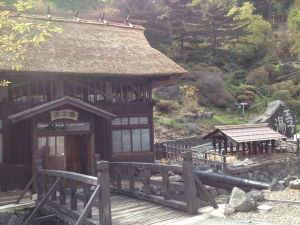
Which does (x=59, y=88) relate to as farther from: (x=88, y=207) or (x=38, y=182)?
(x=88, y=207)

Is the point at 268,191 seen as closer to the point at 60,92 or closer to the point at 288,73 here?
the point at 60,92

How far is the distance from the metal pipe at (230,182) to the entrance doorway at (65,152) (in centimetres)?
440

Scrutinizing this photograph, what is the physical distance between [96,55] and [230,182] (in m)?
7.27

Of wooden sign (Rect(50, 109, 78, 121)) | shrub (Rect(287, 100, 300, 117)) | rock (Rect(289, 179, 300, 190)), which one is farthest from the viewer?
shrub (Rect(287, 100, 300, 117))

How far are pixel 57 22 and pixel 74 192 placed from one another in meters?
9.85

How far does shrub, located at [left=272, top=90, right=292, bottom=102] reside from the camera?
110ft

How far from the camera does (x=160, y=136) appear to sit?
950 inches

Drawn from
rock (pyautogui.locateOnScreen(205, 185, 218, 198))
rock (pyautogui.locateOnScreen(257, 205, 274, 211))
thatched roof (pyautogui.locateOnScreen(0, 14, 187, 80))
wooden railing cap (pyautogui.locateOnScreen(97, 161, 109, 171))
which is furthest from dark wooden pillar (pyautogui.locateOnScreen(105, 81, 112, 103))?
rock (pyautogui.locateOnScreen(257, 205, 274, 211))

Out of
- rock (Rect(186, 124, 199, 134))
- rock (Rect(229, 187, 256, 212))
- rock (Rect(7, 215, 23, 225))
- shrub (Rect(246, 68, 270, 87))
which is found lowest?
rock (Rect(7, 215, 23, 225))

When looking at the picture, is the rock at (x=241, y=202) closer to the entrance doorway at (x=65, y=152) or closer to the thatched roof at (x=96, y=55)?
the entrance doorway at (x=65, y=152)

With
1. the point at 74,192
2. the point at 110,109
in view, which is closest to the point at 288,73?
the point at 110,109

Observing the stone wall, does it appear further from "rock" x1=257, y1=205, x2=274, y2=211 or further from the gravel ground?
"rock" x1=257, y1=205, x2=274, y2=211

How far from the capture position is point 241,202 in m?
6.59

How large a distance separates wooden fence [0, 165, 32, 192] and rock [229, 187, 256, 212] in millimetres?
7185
